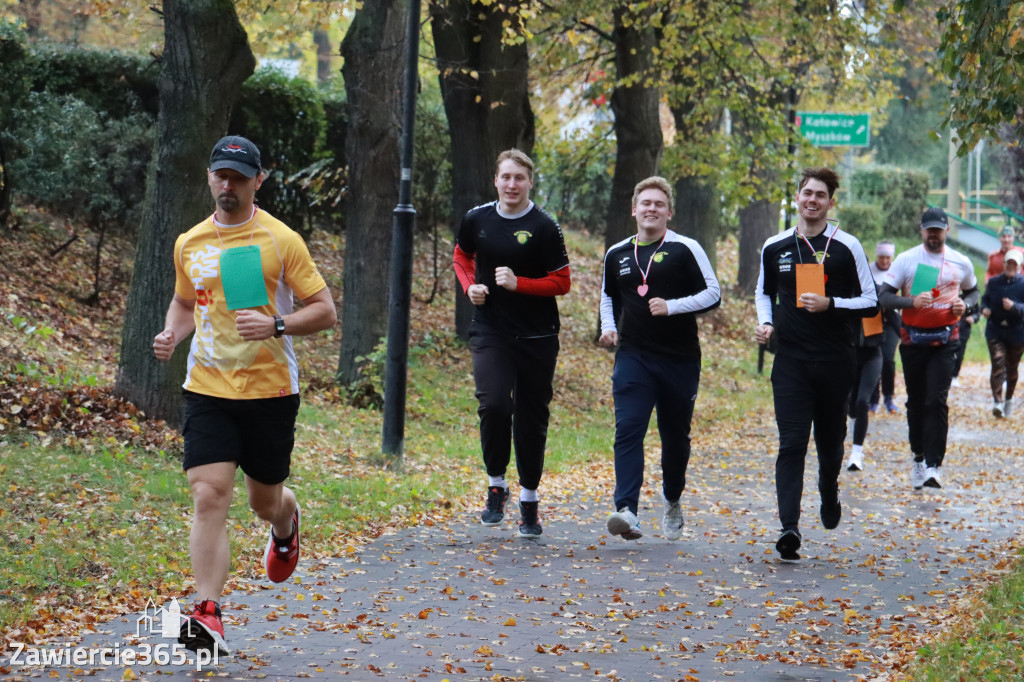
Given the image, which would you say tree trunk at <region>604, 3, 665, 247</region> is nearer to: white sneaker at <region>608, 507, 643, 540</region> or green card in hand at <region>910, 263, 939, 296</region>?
green card in hand at <region>910, 263, 939, 296</region>

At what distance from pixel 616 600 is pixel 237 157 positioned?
10.6 ft

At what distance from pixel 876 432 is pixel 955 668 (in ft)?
37.7

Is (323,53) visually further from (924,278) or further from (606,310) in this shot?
(606,310)

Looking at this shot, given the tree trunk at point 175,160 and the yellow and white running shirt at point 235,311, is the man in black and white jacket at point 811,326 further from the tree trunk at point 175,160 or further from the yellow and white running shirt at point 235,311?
the tree trunk at point 175,160

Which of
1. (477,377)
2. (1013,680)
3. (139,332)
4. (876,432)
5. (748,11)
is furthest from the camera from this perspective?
(748,11)

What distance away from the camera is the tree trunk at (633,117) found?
1967 centimetres

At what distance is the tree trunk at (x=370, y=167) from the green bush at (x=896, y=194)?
33.1 metres

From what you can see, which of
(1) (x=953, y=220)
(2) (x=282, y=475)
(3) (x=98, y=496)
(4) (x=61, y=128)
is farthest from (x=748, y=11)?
(1) (x=953, y=220)

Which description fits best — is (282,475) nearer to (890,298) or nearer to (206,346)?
(206,346)

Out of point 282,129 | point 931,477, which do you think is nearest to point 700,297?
point 931,477

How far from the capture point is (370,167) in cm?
1575

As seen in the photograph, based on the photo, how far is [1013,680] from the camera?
5.46 m

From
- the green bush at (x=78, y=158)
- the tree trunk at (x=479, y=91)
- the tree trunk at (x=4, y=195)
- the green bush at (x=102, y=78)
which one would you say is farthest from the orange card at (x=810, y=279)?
the green bush at (x=102, y=78)

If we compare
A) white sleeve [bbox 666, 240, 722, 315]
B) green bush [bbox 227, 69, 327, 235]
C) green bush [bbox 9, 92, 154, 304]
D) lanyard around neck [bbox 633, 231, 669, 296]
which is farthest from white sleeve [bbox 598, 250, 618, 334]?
green bush [bbox 227, 69, 327, 235]
